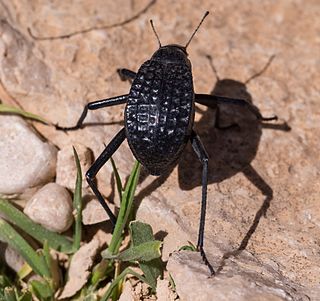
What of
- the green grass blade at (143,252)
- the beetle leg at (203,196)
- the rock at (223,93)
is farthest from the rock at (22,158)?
the beetle leg at (203,196)

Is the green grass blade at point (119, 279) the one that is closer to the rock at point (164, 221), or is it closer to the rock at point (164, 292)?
the rock at point (164, 292)

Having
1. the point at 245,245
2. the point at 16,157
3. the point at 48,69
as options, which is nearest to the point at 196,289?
the point at 245,245

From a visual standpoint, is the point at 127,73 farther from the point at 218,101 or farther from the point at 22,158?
the point at 22,158

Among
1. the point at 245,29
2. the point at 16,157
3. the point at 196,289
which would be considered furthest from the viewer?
the point at 245,29

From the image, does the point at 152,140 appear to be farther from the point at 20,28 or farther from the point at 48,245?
the point at 20,28

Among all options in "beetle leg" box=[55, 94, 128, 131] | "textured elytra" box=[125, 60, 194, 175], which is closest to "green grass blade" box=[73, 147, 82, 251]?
"textured elytra" box=[125, 60, 194, 175]

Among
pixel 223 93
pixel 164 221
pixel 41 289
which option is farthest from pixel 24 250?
pixel 223 93
